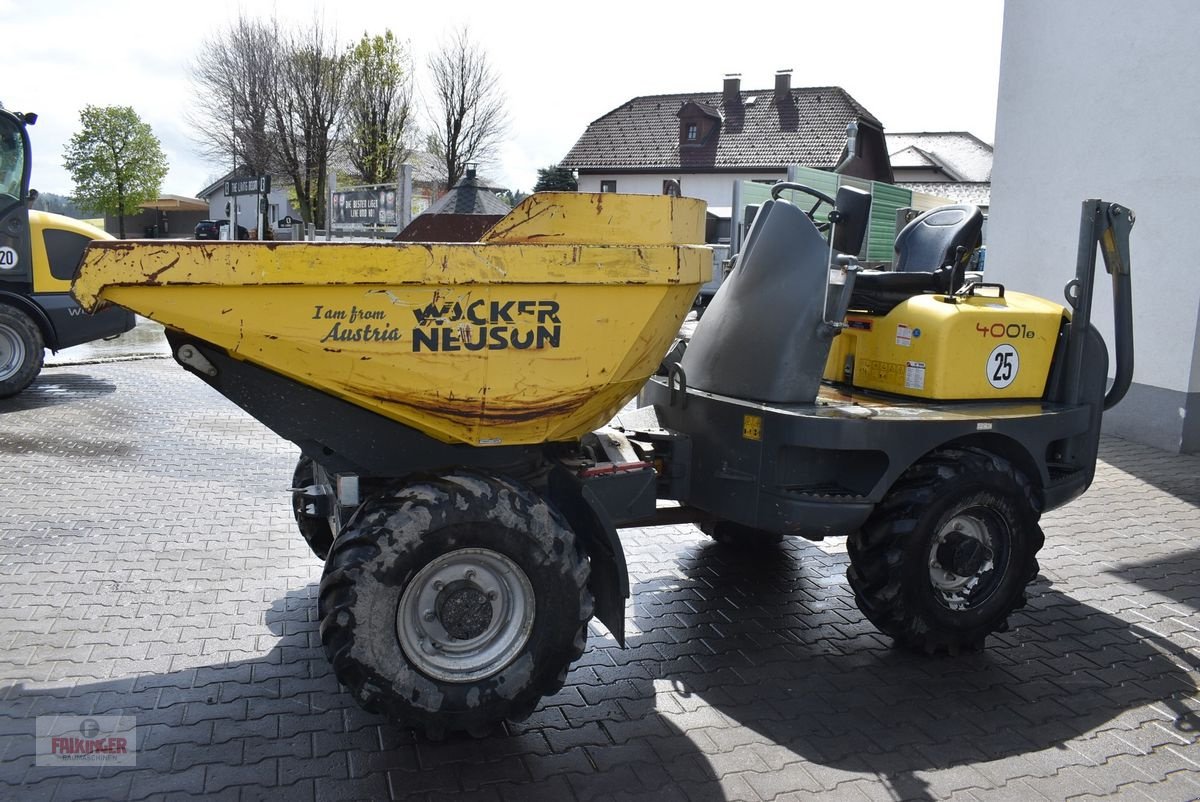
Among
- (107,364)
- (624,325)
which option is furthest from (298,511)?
(107,364)

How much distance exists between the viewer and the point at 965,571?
4.49 m

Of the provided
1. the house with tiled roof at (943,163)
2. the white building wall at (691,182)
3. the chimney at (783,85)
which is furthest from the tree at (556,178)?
the house with tiled roof at (943,163)

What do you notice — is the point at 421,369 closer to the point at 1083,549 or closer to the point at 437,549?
the point at 437,549

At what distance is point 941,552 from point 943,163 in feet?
169

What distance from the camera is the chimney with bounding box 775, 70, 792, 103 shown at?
147ft

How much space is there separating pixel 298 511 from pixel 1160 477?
6.89 m

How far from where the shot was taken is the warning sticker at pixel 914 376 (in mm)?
4783

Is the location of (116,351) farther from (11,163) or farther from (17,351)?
(11,163)

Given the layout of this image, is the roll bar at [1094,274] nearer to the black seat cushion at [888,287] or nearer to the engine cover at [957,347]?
the engine cover at [957,347]

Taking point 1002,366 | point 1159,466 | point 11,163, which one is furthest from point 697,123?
point 1002,366

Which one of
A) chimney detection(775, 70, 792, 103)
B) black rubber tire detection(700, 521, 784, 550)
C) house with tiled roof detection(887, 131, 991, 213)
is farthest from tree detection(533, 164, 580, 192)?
black rubber tire detection(700, 521, 784, 550)

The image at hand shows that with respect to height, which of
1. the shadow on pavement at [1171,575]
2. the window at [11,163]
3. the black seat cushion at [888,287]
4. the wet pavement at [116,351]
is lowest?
the shadow on pavement at [1171,575]

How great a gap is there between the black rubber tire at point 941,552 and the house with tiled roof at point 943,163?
39.7 meters

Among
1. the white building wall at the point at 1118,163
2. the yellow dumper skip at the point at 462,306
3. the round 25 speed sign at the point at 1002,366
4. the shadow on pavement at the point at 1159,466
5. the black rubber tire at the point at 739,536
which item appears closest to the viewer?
the yellow dumper skip at the point at 462,306
